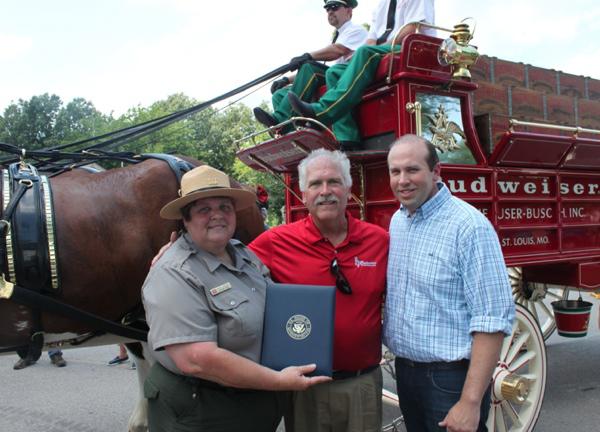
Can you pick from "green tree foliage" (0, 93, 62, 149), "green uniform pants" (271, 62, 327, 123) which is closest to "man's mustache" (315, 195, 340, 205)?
"green uniform pants" (271, 62, 327, 123)

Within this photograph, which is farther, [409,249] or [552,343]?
[552,343]

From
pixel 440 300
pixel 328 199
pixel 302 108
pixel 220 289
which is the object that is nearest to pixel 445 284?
pixel 440 300

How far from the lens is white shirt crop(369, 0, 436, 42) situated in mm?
3602

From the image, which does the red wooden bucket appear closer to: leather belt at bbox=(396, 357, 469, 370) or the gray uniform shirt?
leather belt at bbox=(396, 357, 469, 370)

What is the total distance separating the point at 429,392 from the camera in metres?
1.85

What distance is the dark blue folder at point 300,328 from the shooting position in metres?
1.67

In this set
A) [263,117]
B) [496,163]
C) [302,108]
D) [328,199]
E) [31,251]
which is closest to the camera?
[328,199]

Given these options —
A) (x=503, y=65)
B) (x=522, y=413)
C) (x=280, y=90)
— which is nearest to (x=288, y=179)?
(x=280, y=90)

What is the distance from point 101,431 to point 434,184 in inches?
122

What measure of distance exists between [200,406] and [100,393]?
3.25 meters

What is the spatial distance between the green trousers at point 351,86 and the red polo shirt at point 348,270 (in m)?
1.24

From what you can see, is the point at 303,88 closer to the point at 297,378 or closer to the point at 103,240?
the point at 103,240

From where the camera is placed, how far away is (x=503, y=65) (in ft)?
13.0

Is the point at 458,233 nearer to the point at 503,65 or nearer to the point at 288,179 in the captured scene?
the point at 288,179
